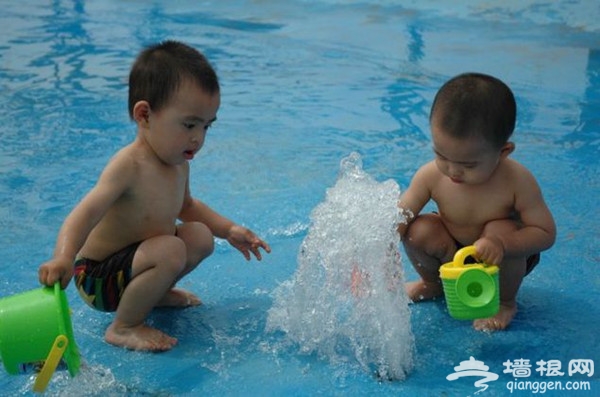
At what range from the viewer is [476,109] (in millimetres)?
2723

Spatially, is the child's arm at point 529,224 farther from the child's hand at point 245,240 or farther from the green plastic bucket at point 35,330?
the green plastic bucket at point 35,330

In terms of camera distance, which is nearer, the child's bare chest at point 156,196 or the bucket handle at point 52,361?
the bucket handle at point 52,361

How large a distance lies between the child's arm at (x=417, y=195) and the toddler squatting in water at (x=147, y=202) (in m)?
0.76

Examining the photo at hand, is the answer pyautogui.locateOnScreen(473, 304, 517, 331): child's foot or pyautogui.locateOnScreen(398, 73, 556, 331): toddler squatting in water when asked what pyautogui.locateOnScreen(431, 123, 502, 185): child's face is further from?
pyautogui.locateOnScreen(473, 304, 517, 331): child's foot

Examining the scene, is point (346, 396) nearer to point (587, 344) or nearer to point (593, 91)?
point (587, 344)

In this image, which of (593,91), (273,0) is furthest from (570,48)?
(273,0)

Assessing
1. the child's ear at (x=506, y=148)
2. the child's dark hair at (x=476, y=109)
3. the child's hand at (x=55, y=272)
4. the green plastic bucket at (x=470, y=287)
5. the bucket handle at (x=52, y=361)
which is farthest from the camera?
the child's ear at (x=506, y=148)

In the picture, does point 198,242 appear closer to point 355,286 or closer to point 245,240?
point 245,240

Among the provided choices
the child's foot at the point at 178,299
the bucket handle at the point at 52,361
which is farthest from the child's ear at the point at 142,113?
the bucket handle at the point at 52,361

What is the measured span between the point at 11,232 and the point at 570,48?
5.49m

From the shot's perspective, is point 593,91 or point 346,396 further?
point 593,91

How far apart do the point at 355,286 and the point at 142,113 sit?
95 centimetres

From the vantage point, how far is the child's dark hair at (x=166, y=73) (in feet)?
9.27

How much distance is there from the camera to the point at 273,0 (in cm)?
1002
